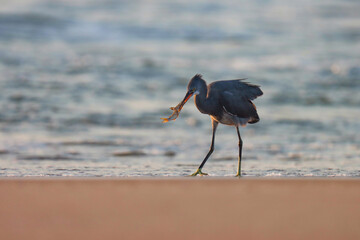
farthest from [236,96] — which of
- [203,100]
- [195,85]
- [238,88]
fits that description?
[195,85]

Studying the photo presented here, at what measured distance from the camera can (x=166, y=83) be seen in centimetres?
1145

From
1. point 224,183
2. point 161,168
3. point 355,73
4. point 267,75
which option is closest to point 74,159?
point 161,168

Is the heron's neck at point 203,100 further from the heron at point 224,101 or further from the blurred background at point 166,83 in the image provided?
the blurred background at point 166,83

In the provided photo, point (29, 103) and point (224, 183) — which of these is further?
point (29, 103)

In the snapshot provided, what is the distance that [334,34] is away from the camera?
16.4m

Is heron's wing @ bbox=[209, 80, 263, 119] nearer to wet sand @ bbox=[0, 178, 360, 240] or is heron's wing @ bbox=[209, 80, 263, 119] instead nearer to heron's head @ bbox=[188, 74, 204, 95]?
heron's head @ bbox=[188, 74, 204, 95]

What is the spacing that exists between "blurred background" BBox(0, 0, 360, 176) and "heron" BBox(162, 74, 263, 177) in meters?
0.51

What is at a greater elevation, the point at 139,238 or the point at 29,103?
the point at 29,103

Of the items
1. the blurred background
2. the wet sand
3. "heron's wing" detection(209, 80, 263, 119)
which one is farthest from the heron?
the wet sand

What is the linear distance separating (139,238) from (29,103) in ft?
19.6

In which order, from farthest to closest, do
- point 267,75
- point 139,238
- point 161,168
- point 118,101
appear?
point 267,75 → point 118,101 → point 161,168 → point 139,238

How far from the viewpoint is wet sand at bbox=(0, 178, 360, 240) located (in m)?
4.08

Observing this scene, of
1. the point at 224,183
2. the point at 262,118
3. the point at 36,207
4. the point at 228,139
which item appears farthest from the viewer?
the point at 262,118

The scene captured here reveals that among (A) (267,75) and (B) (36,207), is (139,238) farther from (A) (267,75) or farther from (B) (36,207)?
(A) (267,75)
